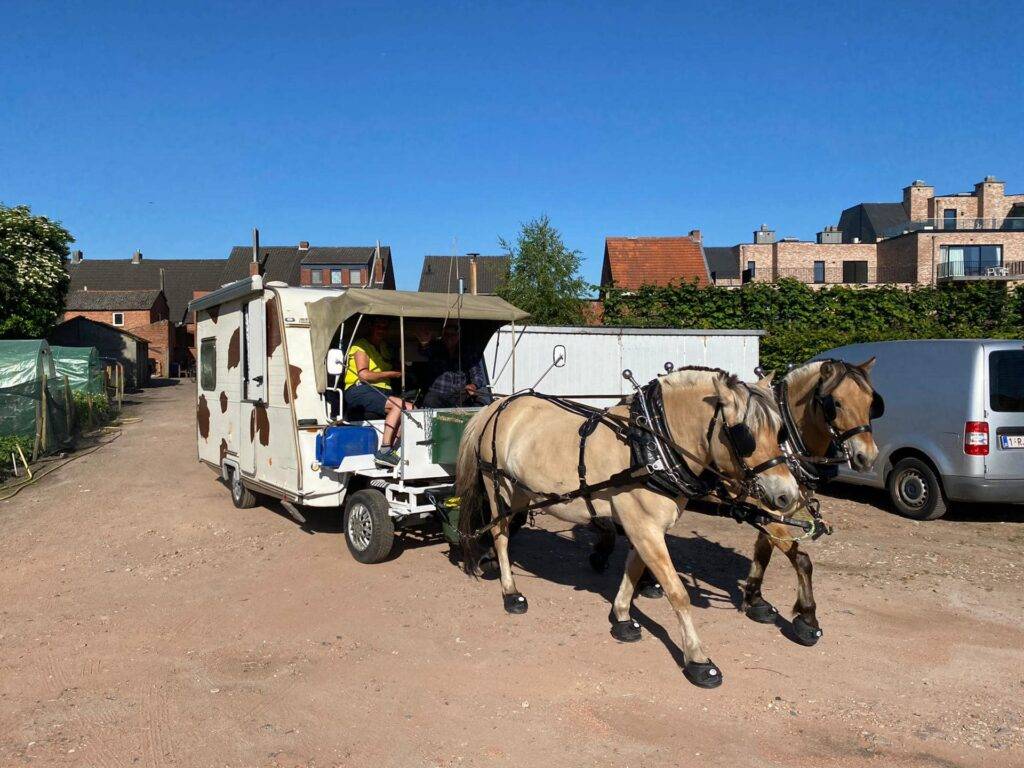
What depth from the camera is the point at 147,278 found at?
65.3m

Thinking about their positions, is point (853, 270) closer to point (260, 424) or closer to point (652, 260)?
Result: point (652, 260)

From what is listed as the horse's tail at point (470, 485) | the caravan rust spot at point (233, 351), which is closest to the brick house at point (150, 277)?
the caravan rust spot at point (233, 351)

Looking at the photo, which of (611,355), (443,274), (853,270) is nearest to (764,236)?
(853,270)

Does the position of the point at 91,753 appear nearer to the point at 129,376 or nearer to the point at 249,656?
the point at 249,656

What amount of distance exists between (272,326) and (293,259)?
57.5 metres

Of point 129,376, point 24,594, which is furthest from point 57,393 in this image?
point 129,376

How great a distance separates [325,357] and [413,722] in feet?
11.7

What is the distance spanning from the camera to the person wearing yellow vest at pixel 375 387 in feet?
21.1

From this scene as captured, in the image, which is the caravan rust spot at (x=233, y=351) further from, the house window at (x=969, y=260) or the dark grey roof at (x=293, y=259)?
the dark grey roof at (x=293, y=259)

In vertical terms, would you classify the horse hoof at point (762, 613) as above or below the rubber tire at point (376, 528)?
below

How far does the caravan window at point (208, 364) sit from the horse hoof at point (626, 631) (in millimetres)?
6243

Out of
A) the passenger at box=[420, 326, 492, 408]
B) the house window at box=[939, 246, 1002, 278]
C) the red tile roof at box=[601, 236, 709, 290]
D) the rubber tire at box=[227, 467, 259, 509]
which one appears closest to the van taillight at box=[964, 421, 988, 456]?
→ the passenger at box=[420, 326, 492, 408]

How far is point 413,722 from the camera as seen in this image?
3.73m

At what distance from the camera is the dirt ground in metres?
3.51
